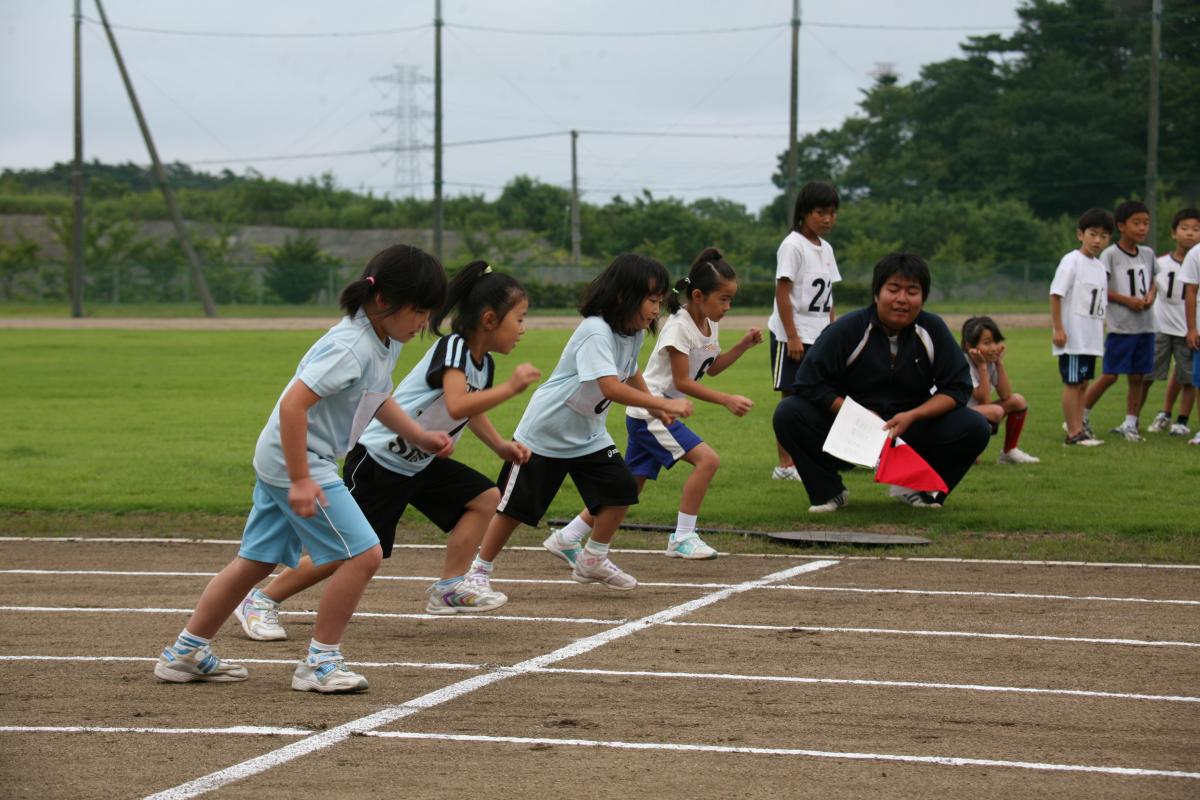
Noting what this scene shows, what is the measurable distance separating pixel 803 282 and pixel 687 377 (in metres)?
2.91

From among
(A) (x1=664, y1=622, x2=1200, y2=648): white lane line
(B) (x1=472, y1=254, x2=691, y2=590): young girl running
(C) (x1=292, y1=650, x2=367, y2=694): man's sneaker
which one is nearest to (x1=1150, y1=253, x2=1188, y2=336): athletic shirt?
(B) (x1=472, y1=254, x2=691, y2=590): young girl running

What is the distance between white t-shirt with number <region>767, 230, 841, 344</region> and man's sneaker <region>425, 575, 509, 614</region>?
15.1 feet

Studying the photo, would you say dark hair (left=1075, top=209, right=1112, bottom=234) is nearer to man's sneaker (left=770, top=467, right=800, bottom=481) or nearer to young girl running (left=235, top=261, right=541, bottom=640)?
man's sneaker (left=770, top=467, right=800, bottom=481)

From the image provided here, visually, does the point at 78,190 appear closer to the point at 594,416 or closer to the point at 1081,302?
the point at 1081,302

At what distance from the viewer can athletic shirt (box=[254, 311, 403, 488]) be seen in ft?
16.5

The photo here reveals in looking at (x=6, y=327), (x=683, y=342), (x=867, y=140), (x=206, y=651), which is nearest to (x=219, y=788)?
(x=206, y=651)

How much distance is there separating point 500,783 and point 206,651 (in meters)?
1.69

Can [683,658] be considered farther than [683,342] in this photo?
No

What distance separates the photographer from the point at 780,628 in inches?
246

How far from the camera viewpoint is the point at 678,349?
8.05 metres

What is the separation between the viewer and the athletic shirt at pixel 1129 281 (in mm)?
12930

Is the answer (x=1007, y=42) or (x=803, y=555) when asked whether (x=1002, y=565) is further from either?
(x=1007, y=42)

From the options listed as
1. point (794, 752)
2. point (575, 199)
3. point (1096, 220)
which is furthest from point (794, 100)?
point (794, 752)

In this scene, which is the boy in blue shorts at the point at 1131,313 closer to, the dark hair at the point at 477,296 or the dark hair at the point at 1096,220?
the dark hair at the point at 1096,220
